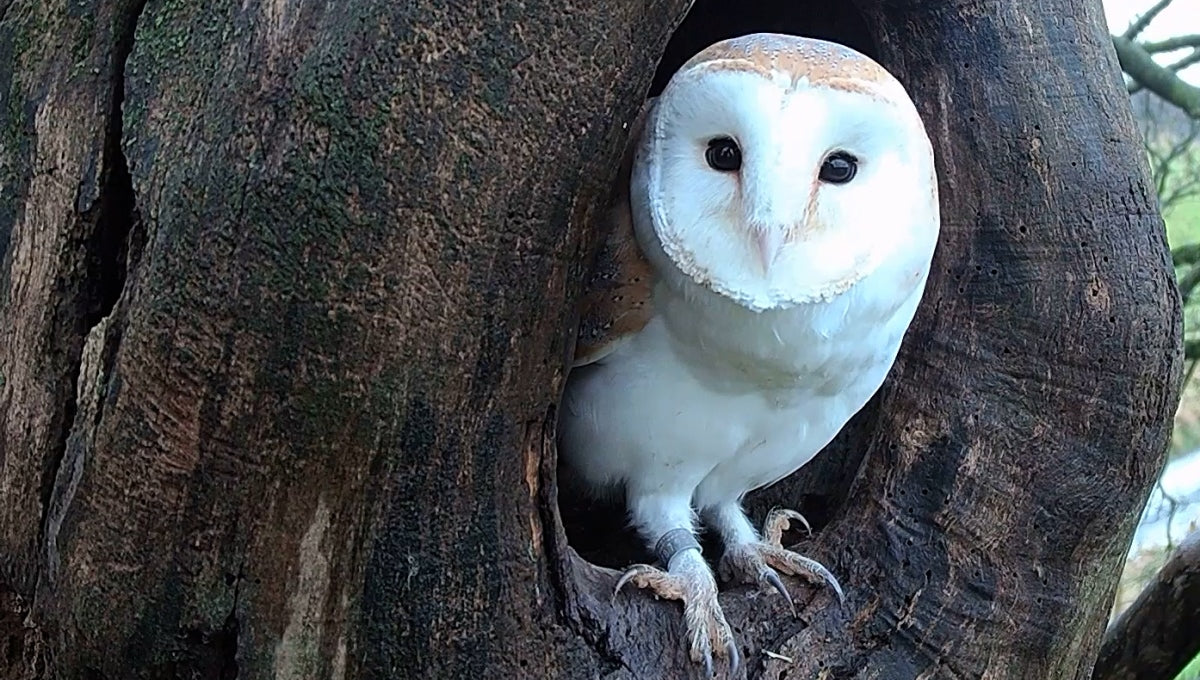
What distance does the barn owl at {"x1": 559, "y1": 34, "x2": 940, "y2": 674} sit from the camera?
1145 millimetres

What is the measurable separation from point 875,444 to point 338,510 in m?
0.77

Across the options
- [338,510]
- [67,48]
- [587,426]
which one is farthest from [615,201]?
[67,48]

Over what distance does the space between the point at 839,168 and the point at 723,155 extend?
12cm

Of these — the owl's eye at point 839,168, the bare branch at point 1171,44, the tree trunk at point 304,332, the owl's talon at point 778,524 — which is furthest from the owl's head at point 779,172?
the bare branch at point 1171,44

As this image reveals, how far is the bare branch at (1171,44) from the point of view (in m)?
2.63

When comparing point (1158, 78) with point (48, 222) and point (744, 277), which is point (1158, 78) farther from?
point (48, 222)

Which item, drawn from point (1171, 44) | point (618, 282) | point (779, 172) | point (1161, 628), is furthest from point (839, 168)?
point (1171, 44)

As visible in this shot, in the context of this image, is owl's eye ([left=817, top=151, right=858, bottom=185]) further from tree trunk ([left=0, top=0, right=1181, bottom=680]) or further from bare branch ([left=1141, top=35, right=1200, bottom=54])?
bare branch ([left=1141, top=35, right=1200, bottom=54])

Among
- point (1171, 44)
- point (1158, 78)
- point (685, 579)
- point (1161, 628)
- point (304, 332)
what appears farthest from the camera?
point (1171, 44)

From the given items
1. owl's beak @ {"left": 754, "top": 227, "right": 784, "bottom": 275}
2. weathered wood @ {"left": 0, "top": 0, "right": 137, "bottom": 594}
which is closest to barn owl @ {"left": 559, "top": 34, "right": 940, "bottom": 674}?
owl's beak @ {"left": 754, "top": 227, "right": 784, "bottom": 275}

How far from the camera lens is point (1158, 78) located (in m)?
2.55

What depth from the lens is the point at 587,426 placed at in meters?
1.41

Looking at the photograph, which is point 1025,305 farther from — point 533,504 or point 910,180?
point 533,504

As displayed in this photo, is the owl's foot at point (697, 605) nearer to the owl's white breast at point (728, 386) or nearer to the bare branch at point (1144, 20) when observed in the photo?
the owl's white breast at point (728, 386)
